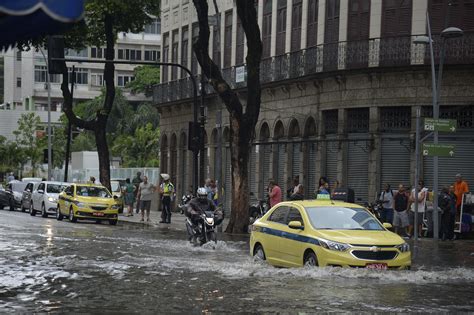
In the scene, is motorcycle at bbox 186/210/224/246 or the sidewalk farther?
the sidewalk

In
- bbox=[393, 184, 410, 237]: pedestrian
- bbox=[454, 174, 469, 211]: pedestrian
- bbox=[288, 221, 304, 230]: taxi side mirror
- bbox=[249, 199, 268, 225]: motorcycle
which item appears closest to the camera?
bbox=[288, 221, 304, 230]: taxi side mirror

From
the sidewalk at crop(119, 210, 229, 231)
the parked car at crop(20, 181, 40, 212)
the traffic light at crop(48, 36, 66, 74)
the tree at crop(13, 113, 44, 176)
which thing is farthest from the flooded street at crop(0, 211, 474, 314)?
the tree at crop(13, 113, 44, 176)

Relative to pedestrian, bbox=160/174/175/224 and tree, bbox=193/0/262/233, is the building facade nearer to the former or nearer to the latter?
tree, bbox=193/0/262/233

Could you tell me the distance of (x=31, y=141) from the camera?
8919 cm

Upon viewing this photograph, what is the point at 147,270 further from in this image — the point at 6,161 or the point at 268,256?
the point at 6,161

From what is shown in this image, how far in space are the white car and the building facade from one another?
28.6 ft

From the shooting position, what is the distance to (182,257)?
21.7m

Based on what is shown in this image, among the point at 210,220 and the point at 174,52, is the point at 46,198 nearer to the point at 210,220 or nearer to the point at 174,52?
the point at 174,52

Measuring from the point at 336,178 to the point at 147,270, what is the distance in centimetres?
2102

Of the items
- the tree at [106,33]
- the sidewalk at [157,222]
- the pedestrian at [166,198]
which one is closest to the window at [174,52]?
the tree at [106,33]

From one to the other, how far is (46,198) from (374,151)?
15.0m

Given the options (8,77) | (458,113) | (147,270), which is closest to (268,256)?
(147,270)

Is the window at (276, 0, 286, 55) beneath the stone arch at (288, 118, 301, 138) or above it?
above

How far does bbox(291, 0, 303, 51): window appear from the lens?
42.2m
